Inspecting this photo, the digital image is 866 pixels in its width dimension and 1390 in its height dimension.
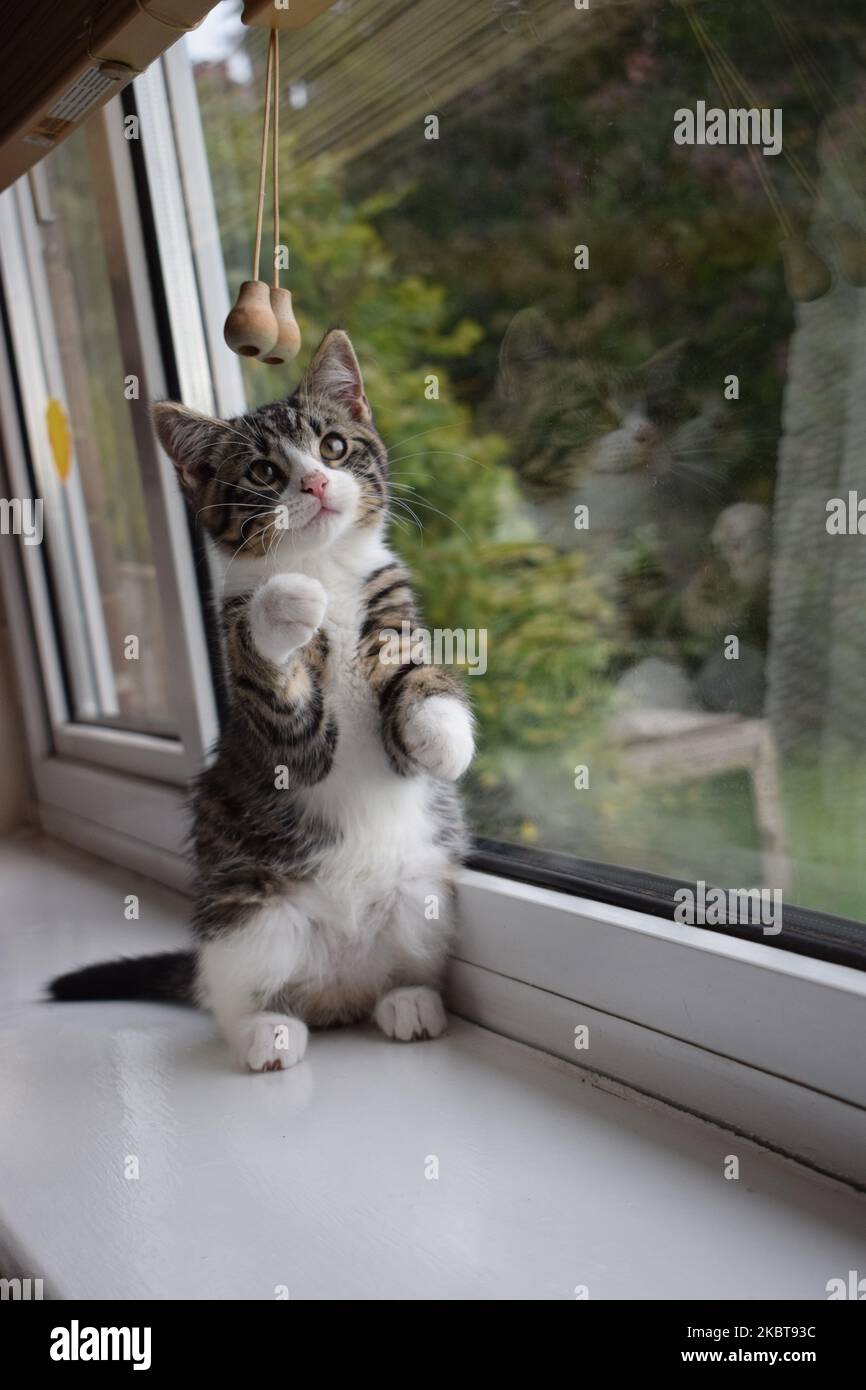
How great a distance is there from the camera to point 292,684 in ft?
2.77

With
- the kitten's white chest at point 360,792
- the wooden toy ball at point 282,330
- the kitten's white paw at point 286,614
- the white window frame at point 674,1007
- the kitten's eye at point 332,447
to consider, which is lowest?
the white window frame at point 674,1007

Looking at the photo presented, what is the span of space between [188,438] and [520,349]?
0.98 feet

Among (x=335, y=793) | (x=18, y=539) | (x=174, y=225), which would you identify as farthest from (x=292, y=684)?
(x=18, y=539)

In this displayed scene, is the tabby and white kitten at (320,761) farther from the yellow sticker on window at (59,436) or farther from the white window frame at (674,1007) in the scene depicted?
the yellow sticker on window at (59,436)

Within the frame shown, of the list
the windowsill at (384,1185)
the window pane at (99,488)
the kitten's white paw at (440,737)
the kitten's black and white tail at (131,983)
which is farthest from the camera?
the window pane at (99,488)

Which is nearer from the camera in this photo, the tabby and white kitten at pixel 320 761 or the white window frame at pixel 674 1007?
the white window frame at pixel 674 1007

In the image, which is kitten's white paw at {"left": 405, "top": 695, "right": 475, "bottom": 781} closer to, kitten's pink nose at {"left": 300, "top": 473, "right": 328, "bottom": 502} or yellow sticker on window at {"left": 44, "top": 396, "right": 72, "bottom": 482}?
kitten's pink nose at {"left": 300, "top": 473, "right": 328, "bottom": 502}

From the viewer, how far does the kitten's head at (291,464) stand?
886 mm

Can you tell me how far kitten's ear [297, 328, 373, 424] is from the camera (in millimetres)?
947

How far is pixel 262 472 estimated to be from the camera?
0.90 meters

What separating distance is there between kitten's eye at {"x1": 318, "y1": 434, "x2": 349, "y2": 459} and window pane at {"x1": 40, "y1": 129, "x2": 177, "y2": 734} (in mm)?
654

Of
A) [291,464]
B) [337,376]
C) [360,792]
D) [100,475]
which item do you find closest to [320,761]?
[360,792]

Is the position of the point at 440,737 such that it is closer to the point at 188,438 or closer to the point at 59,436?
the point at 188,438

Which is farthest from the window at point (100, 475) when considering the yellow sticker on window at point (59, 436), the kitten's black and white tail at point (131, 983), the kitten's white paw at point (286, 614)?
the kitten's white paw at point (286, 614)
